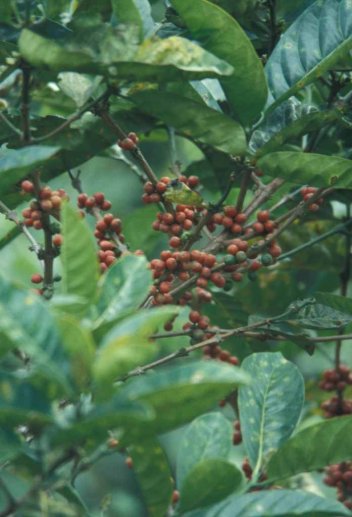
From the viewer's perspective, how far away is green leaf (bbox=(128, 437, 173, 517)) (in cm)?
112

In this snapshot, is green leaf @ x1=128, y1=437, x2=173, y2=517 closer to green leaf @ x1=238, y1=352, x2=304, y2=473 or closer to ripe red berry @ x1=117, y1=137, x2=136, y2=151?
green leaf @ x1=238, y1=352, x2=304, y2=473

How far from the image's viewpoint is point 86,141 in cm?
168

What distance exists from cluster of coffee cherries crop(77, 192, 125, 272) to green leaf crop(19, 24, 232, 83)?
0.39m

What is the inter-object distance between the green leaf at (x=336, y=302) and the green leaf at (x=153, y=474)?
1.90 feet

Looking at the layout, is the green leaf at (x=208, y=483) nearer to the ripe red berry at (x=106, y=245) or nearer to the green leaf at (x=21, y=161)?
the green leaf at (x=21, y=161)

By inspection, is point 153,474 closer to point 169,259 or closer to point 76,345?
point 76,345

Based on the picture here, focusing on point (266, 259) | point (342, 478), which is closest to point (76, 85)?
point (266, 259)

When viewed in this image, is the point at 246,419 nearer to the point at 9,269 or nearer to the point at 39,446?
the point at 39,446

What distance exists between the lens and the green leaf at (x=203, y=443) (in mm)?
1157

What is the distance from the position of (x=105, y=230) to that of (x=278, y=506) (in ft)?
2.15

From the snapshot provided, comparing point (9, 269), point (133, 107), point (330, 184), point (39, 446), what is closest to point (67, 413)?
point (39, 446)

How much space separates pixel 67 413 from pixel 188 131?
1.87 ft

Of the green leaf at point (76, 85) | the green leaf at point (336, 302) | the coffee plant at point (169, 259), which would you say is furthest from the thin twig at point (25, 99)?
the green leaf at point (336, 302)

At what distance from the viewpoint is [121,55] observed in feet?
3.93
